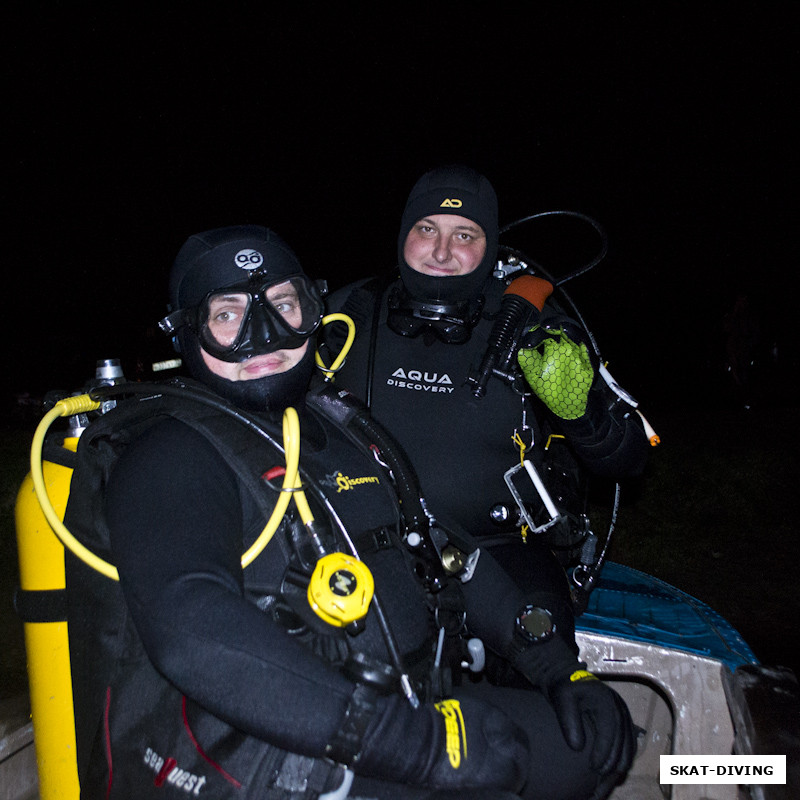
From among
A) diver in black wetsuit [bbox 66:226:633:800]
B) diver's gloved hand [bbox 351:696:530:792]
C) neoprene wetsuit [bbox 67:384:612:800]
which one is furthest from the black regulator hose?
diver's gloved hand [bbox 351:696:530:792]

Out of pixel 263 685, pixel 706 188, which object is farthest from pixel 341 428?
pixel 706 188

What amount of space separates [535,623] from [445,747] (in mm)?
717

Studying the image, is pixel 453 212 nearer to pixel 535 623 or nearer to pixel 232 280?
pixel 232 280

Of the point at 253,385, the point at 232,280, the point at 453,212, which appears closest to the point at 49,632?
the point at 253,385

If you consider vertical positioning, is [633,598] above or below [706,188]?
below

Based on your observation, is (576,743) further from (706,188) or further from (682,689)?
(706,188)

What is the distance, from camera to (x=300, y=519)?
1627 millimetres

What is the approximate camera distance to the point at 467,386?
267 centimetres

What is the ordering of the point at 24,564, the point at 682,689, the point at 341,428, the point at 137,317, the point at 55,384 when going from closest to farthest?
1. the point at 24,564
2. the point at 341,428
3. the point at 682,689
4. the point at 55,384
5. the point at 137,317

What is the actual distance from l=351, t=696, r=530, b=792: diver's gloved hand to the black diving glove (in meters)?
0.29

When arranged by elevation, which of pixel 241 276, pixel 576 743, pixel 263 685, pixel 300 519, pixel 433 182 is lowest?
pixel 576 743

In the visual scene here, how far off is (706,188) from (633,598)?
22.9 m

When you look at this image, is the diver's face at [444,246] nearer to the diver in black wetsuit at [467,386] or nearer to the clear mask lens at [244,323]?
the diver in black wetsuit at [467,386]

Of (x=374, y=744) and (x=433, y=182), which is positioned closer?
(x=374, y=744)
